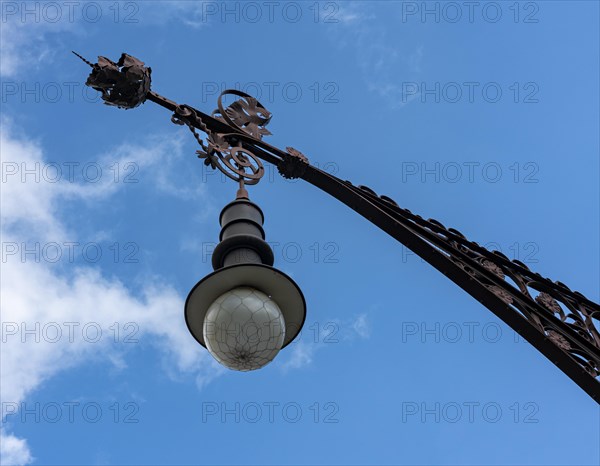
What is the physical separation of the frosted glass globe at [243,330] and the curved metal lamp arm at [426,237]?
114 centimetres

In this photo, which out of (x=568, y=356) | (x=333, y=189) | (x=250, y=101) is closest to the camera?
(x=568, y=356)

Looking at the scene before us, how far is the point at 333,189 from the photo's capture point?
5059mm

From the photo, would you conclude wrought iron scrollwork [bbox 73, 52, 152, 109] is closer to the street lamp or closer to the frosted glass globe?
the street lamp

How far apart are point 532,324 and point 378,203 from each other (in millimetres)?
1215

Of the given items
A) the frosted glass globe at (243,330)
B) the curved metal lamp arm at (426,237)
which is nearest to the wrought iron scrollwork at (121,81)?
the curved metal lamp arm at (426,237)

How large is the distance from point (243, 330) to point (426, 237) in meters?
1.55

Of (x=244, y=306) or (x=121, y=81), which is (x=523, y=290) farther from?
A: (x=121, y=81)

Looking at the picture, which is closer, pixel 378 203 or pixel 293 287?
Result: pixel 293 287

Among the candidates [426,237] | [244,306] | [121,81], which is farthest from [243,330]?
[121,81]

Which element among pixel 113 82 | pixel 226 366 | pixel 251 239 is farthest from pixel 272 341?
pixel 113 82

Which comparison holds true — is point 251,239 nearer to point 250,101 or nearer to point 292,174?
point 292,174

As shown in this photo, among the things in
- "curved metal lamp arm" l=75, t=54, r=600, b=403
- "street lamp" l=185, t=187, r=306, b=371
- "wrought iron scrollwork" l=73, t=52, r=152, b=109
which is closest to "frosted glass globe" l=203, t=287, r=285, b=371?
"street lamp" l=185, t=187, r=306, b=371

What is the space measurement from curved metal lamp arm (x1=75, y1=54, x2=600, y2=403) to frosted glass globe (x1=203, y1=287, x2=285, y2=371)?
1142 mm

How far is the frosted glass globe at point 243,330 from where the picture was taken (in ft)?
12.4
